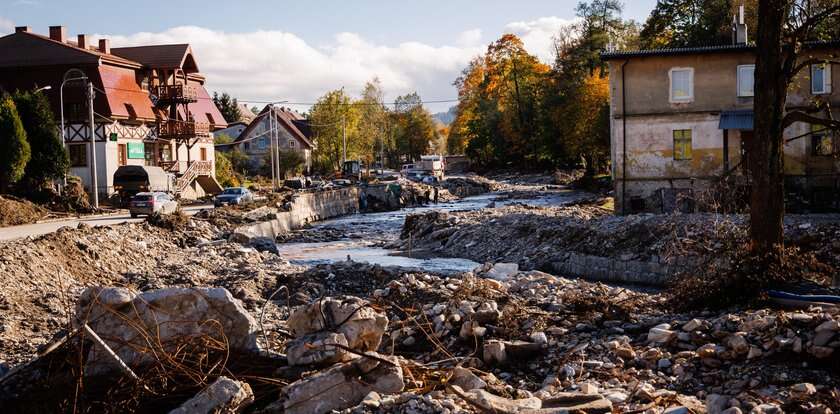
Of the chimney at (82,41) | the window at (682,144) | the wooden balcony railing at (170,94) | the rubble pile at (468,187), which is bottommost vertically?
the rubble pile at (468,187)

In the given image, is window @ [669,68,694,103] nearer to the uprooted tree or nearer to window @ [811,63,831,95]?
window @ [811,63,831,95]

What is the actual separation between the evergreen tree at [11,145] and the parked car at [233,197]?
11.0m

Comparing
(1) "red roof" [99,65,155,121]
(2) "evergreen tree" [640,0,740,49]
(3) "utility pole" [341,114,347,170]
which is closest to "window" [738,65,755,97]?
(2) "evergreen tree" [640,0,740,49]

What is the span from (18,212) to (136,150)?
19.5 meters

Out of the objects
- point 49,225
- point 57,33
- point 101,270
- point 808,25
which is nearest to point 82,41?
point 57,33

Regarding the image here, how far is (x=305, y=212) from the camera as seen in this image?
5012cm

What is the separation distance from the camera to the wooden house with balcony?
164ft

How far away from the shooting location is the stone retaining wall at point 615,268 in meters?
23.8

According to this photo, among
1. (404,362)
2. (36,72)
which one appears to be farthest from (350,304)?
(36,72)

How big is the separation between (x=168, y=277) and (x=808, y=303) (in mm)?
15489

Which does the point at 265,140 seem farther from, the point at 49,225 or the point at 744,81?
the point at 744,81

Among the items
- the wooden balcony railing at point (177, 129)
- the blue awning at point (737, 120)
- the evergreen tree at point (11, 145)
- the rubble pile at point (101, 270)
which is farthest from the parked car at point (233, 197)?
the blue awning at point (737, 120)

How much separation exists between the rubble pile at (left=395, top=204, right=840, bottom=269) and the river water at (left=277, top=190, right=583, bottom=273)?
62.7 inches

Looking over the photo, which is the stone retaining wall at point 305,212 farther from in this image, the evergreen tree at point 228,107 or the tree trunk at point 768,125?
the evergreen tree at point 228,107
